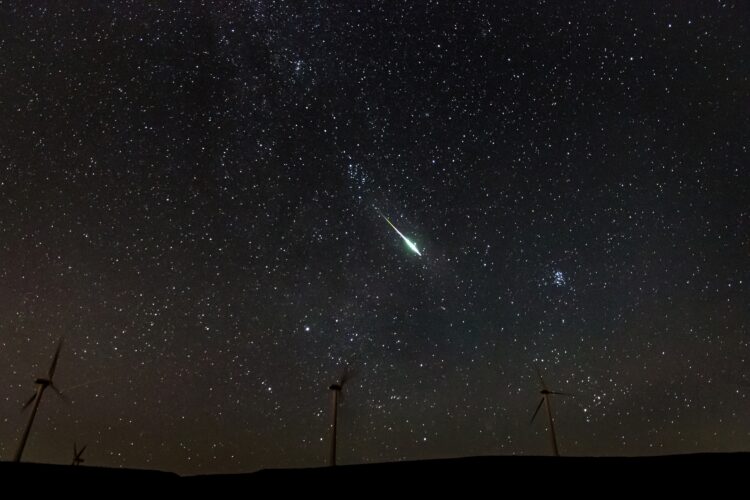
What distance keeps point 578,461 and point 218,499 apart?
2449mm

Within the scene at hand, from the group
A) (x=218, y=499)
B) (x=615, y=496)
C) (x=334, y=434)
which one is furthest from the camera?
(x=334, y=434)

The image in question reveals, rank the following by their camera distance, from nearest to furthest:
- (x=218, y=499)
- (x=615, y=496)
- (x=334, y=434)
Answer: (x=615, y=496) < (x=218, y=499) < (x=334, y=434)

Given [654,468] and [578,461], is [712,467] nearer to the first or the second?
[654,468]

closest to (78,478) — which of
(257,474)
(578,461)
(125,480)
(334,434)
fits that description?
(125,480)

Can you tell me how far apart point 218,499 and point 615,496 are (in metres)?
2.60

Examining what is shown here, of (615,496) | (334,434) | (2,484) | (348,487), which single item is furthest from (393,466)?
(334,434)

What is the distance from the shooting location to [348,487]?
338 centimetres

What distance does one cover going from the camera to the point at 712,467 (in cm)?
319

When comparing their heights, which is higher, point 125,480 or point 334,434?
point 334,434

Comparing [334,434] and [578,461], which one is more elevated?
[334,434]

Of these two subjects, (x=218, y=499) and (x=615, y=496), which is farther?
(x=218, y=499)

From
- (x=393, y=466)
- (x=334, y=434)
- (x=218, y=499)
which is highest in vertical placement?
(x=334, y=434)

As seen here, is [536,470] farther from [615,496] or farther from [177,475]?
[177,475]

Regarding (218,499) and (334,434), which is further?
(334,434)
